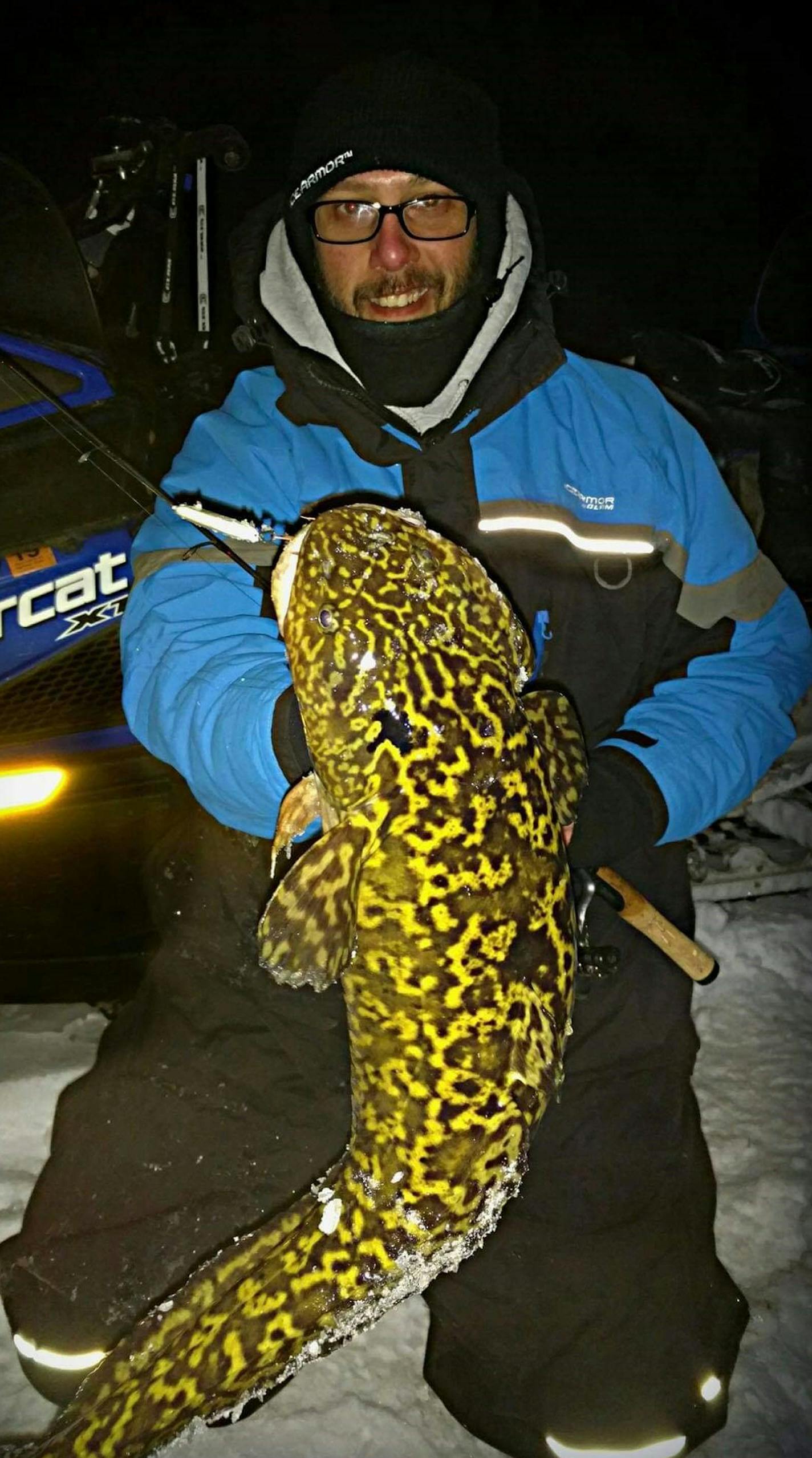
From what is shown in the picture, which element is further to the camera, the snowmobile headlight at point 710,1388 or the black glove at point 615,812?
the snowmobile headlight at point 710,1388

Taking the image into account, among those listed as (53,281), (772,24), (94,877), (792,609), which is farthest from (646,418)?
(772,24)

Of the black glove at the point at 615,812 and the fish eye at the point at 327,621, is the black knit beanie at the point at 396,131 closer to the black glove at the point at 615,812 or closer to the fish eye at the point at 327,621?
the fish eye at the point at 327,621

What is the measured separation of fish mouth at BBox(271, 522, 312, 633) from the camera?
2.15 meters

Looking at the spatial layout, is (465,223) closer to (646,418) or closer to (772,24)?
(646,418)

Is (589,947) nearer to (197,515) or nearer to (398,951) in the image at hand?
(398,951)

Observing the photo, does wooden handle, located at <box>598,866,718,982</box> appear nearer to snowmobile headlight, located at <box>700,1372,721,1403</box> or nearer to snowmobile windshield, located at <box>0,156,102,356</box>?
snowmobile headlight, located at <box>700,1372,721,1403</box>

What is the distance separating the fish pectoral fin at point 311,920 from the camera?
195 centimetres

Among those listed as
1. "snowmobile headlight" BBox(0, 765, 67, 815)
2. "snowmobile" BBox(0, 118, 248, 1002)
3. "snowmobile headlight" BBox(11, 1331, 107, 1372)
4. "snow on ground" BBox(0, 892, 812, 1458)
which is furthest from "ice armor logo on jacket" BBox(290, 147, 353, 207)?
"snowmobile headlight" BBox(11, 1331, 107, 1372)

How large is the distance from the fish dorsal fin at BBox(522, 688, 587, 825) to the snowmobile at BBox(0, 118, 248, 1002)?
5.66ft

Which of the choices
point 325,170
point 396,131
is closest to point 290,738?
point 325,170

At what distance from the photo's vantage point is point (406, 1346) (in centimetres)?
321

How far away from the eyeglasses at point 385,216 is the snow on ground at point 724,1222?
3.38 metres

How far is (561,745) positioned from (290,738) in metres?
0.69

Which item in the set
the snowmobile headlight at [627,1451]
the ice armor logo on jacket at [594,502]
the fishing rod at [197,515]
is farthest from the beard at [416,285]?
the snowmobile headlight at [627,1451]
